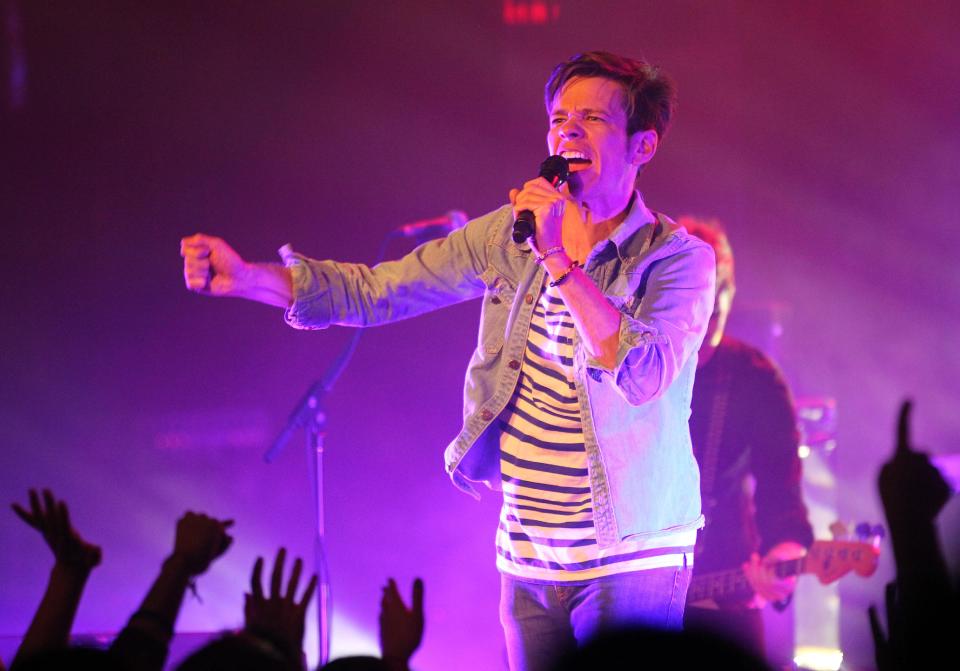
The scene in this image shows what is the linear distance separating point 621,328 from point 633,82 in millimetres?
692

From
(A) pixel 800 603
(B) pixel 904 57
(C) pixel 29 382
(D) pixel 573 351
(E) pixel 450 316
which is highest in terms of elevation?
(B) pixel 904 57

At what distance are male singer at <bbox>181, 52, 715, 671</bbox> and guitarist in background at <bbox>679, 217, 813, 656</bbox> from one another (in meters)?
1.40

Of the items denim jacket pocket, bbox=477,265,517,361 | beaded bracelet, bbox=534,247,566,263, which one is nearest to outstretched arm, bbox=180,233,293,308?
denim jacket pocket, bbox=477,265,517,361

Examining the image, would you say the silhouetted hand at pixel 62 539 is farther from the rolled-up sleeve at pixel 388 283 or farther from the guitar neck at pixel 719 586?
the guitar neck at pixel 719 586

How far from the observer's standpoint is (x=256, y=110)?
16.2ft

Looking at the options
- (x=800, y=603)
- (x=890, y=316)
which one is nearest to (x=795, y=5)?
(x=890, y=316)

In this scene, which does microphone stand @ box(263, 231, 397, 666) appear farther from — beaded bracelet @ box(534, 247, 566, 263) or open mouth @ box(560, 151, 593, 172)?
beaded bracelet @ box(534, 247, 566, 263)

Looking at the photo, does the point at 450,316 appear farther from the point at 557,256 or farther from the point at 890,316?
the point at 557,256

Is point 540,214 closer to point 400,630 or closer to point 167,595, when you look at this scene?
point 400,630

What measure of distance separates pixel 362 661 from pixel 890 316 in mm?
5099

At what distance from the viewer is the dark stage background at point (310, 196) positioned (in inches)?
189

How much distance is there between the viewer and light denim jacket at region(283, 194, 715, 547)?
85.1 inches

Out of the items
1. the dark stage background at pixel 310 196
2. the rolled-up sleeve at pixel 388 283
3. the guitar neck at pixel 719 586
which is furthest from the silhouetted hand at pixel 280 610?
the dark stage background at pixel 310 196

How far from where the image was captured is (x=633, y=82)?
241cm
